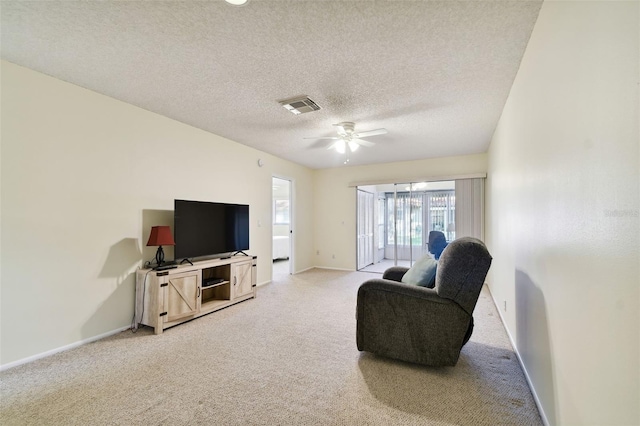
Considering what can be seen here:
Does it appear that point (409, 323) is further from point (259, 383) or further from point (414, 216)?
point (414, 216)

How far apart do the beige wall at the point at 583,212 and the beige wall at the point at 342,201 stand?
3950mm

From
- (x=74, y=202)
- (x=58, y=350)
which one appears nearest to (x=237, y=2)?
(x=74, y=202)

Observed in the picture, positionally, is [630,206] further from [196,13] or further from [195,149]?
[195,149]

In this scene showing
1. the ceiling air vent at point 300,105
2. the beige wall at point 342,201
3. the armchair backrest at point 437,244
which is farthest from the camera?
the beige wall at point 342,201

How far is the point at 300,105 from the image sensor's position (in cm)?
305

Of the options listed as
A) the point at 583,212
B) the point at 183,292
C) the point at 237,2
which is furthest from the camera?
the point at 183,292

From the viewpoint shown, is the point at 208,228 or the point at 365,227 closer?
the point at 208,228

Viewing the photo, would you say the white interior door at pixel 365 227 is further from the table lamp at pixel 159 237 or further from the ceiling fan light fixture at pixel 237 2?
the ceiling fan light fixture at pixel 237 2

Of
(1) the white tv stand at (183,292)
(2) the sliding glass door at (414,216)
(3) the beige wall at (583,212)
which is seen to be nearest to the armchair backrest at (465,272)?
(3) the beige wall at (583,212)

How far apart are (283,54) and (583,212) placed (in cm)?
214

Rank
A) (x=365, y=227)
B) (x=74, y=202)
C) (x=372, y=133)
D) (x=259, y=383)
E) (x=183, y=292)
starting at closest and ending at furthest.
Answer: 1. (x=259, y=383)
2. (x=74, y=202)
3. (x=183, y=292)
4. (x=372, y=133)
5. (x=365, y=227)

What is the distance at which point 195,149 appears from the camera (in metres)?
3.96

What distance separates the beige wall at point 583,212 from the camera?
34.6 inches

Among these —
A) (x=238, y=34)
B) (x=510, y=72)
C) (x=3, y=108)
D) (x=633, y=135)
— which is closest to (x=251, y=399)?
(x=633, y=135)
